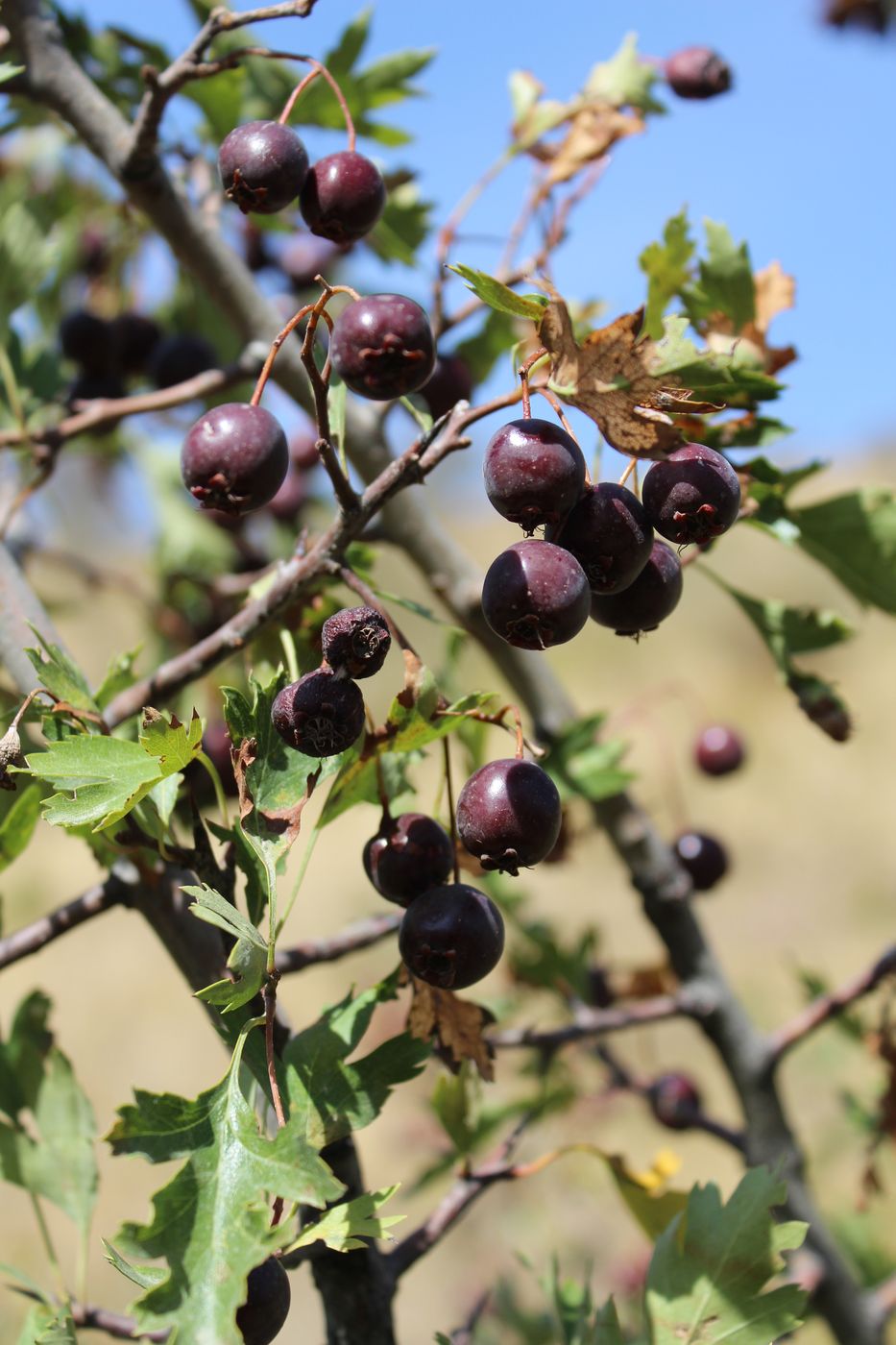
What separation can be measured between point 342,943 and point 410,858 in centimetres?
36

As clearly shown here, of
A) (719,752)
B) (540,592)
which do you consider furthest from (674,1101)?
(540,592)

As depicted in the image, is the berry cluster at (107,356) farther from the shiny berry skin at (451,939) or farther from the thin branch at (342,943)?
the shiny berry skin at (451,939)

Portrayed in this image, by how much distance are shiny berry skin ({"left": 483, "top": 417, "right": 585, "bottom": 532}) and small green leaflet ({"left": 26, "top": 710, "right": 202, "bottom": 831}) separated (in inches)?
10.7

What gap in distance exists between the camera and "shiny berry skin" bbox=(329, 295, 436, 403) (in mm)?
828

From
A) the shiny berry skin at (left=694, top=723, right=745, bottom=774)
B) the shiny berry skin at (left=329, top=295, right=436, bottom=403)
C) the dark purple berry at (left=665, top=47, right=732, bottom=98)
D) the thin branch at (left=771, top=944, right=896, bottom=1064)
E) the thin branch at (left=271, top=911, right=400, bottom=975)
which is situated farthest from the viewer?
the shiny berry skin at (left=694, top=723, right=745, bottom=774)

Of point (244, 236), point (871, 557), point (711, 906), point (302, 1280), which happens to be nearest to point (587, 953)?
point (871, 557)

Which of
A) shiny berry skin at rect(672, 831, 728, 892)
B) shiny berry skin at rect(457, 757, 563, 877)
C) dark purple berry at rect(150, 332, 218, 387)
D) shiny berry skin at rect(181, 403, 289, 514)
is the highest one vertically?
shiny berry skin at rect(181, 403, 289, 514)

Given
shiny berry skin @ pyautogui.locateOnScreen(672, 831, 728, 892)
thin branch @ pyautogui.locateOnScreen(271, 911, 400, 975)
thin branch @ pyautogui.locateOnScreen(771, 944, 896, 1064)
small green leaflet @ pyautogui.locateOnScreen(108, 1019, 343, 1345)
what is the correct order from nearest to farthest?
small green leaflet @ pyautogui.locateOnScreen(108, 1019, 343, 1345)
thin branch @ pyautogui.locateOnScreen(271, 911, 400, 975)
thin branch @ pyautogui.locateOnScreen(771, 944, 896, 1064)
shiny berry skin @ pyautogui.locateOnScreen(672, 831, 728, 892)

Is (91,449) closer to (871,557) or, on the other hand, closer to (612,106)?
(612,106)

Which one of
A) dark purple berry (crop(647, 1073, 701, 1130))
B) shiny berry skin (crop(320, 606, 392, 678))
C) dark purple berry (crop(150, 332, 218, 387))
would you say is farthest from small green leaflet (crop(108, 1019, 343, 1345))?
dark purple berry (crop(150, 332, 218, 387))

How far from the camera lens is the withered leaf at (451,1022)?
961 millimetres

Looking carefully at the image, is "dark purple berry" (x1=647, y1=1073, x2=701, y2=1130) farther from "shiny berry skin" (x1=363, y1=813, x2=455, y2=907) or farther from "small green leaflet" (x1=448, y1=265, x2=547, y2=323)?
"small green leaflet" (x1=448, y1=265, x2=547, y2=323)

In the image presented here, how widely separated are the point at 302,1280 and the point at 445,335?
543cm

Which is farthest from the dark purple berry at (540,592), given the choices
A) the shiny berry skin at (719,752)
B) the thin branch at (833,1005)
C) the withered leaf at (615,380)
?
the shiny berry skin at (719,752)
